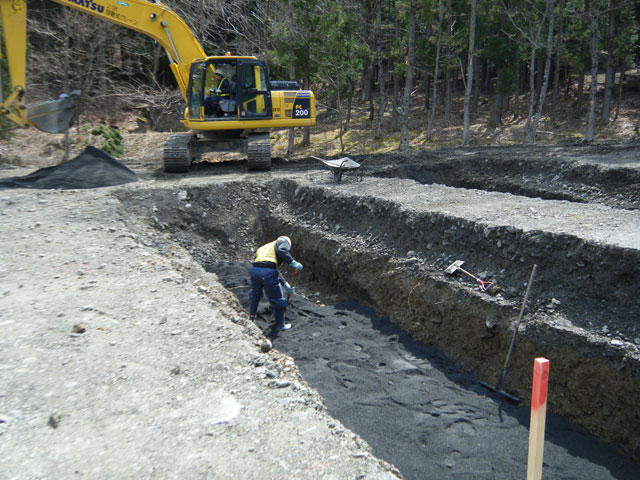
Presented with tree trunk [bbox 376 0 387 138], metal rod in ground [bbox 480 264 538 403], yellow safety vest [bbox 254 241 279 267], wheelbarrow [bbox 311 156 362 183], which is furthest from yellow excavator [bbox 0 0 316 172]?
metal rod in ground [bbox 480 264 538 403]

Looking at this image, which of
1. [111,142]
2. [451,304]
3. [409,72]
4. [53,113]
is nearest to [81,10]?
[53,113]

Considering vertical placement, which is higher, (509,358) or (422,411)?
(509,358)

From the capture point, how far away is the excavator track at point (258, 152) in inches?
520

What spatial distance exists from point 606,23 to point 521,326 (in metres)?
26.3

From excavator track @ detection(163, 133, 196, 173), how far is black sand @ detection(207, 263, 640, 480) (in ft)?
21.9

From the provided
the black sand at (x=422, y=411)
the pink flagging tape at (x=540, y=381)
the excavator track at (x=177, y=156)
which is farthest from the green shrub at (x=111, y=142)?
the pink flagging tape at (x=540, y=381)

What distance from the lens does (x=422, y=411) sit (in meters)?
5.68

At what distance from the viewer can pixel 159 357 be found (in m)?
4.69

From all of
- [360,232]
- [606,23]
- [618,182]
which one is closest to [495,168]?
[618,182]

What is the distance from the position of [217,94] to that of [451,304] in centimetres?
898

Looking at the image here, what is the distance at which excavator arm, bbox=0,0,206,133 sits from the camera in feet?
36.6

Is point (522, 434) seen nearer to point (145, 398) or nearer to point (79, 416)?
point (145, 398)

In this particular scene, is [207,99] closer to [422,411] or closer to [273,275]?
[273,275]

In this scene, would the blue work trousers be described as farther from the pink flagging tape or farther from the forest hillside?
the forest hillside
